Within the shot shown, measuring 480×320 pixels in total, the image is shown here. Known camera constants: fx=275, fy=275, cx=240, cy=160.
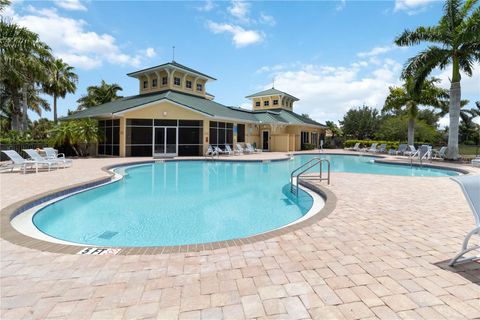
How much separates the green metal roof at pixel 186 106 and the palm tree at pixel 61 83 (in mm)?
4038

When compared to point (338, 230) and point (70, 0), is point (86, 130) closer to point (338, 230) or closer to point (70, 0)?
point (70, 0)

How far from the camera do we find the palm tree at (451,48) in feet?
57.2

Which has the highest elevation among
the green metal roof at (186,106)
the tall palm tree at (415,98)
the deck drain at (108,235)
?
the tall palm tree at (415,98)

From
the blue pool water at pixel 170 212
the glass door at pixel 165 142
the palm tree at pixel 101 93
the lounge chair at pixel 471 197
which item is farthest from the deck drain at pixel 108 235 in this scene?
the palm tree at pixel 101 93

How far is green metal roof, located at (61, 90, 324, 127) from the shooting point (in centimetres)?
2067

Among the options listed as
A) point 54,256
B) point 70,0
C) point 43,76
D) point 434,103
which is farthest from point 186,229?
point 434,103

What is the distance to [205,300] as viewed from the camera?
2.59 meters

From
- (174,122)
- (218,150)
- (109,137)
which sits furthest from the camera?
(218,150)

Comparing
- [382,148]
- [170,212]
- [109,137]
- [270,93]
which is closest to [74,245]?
[170,212]

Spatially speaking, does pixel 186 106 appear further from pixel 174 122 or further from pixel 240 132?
pixel 240 132

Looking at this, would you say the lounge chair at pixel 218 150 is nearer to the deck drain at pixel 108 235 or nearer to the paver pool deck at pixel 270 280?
the deck drain at pixel 108 235

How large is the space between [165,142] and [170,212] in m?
14.5

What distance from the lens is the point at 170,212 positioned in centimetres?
712

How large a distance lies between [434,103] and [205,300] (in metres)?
30.6
